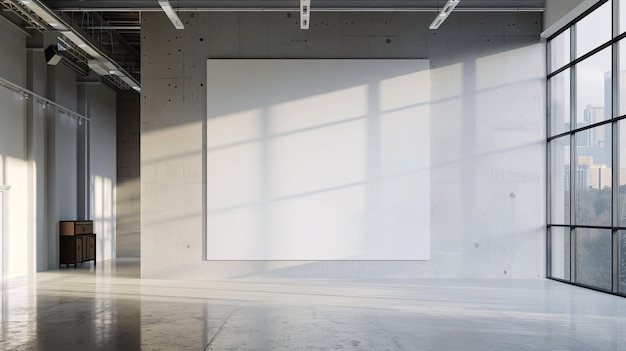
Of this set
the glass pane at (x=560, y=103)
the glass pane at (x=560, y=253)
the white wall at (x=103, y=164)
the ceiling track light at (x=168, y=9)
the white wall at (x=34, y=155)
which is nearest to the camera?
the ceiling track light at (x=168, y=9)

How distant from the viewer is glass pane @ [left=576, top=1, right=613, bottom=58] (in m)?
14.0

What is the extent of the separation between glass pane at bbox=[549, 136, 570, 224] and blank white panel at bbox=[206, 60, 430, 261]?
10.0 feet

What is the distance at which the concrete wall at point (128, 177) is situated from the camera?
28.1 metres

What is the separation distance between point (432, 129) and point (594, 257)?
16.3ft

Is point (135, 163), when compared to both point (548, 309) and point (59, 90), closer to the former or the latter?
point (59, 90)

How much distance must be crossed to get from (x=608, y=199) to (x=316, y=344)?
820 cm

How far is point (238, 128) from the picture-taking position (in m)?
17.1

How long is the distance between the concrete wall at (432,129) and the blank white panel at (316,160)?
5.96 feet

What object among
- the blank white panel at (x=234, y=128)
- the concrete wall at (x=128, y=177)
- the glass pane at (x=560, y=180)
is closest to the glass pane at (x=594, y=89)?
the glass pane at (x=560, y=180)

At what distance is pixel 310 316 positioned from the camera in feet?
34.5

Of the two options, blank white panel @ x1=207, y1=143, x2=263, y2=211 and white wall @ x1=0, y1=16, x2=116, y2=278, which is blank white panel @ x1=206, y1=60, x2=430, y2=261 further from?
white wall @ x1=0, y1=16, x2=116, y2=278

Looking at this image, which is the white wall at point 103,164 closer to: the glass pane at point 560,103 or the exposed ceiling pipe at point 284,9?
the exposed ceiling pipe at point 284,9

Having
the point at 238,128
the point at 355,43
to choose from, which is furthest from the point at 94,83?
the point at 355,43

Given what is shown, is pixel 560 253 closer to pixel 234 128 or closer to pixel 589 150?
pixel 589 150
